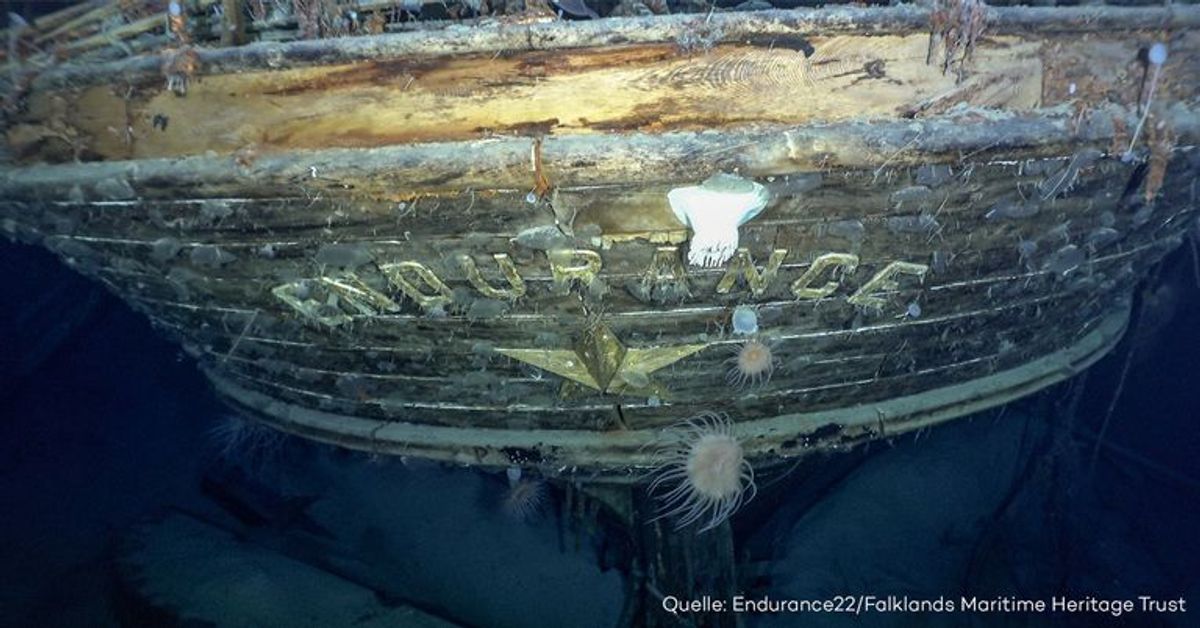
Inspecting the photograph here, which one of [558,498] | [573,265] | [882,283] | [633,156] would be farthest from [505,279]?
[558,498]

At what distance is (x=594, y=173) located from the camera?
6.09ft

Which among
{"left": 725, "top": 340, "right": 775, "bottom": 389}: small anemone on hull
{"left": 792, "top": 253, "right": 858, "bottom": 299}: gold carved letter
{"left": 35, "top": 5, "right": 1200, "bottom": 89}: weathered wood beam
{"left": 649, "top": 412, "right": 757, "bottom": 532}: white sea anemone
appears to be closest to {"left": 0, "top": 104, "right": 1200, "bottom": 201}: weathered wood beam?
{"left": 35, "top": 5, "right": 1200, "bottom": 89}: weathered wood beam

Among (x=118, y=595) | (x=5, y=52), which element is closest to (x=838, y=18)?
(x=5, y=52)

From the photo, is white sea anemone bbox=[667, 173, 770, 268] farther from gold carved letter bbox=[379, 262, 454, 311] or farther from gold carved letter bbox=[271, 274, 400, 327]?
gold carved letter bbox=[271, 274, 400, 327]

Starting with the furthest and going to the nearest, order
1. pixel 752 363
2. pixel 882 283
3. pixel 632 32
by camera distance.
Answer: pixel 752 363 → pixel 882 283 → pixel 632 32

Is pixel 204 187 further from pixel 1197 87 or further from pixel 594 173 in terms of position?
pixel 1197 87

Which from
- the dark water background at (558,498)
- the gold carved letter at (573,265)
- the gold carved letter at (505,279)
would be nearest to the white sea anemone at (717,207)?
the gold carved letter at (573,265)

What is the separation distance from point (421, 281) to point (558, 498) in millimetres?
2216

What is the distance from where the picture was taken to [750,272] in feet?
7.26

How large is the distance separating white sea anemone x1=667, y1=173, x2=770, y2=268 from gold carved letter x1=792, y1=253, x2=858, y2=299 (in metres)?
0.41

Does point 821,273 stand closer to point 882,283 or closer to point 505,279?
point 882,283

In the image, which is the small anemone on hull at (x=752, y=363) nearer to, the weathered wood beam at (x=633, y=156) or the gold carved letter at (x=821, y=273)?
the gold carved letter at (x=821, y=273)

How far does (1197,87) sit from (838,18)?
1357 millimetres

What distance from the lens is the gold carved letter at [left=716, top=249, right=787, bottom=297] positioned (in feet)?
7.10
